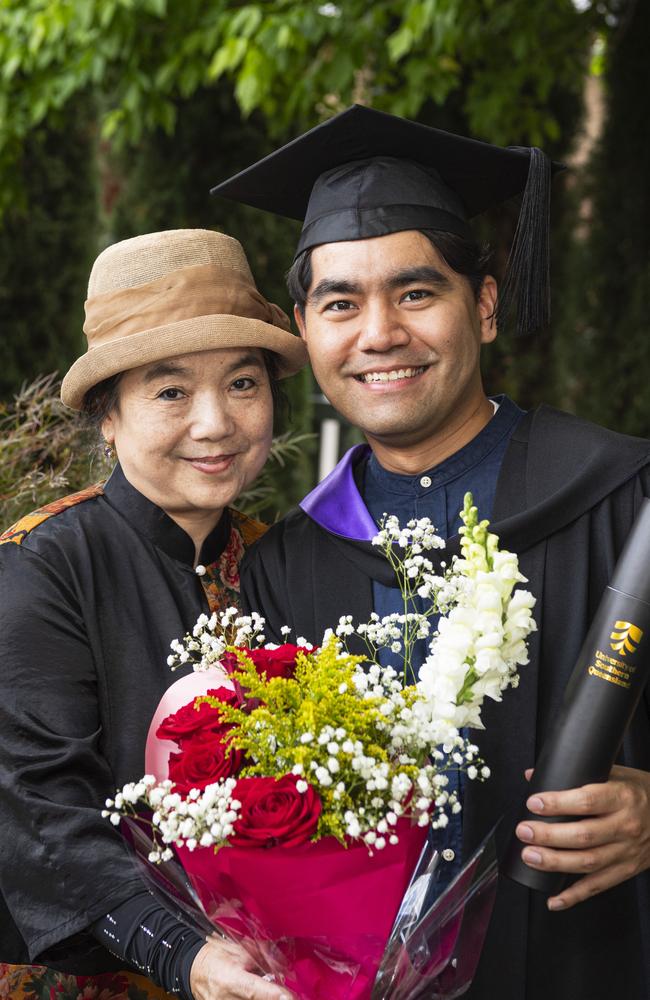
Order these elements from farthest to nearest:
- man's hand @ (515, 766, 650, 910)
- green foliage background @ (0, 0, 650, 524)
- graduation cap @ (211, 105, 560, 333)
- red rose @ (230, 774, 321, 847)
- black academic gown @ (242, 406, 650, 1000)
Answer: green foliage background @ (0, 0, 650, 524), graduation cap @ (211, 105, 560, 333), black academic gown @ (242, 406, 650, 1000), man's hand @ (515, 766, 650, 910), red rose @ (230, 774, 321, 847)

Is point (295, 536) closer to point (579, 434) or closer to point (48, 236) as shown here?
point (579, 434)

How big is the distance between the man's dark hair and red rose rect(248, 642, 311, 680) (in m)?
1.10

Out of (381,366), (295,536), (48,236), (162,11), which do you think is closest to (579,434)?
(381,366)

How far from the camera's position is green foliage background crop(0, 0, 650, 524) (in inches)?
Result: 215

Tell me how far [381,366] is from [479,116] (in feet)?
12.8

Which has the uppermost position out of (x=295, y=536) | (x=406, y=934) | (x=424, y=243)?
(x=424, y=243)

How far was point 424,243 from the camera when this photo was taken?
8.38 feet

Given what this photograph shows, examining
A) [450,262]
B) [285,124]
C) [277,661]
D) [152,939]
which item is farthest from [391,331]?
[285,124]

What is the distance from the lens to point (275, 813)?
1593mm

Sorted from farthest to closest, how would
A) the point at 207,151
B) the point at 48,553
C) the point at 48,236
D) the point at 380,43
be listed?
the point at 48,236 < the point at 207,151 < the point at 380,43 < the point at 48,553

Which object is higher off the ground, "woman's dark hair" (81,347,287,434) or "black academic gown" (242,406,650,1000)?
"woman's dark hair" (81,347,287,434)

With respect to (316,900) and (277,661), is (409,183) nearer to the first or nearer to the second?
(277,661)

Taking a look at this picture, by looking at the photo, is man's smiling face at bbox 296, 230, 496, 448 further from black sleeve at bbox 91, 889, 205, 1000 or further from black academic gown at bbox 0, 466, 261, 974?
black sleeve at bbox 91, 889, 205, 1000

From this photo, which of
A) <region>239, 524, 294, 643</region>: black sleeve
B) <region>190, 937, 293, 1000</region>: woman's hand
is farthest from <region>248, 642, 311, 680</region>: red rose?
<region>239, 524, 294, 643</region>: black sleeve
